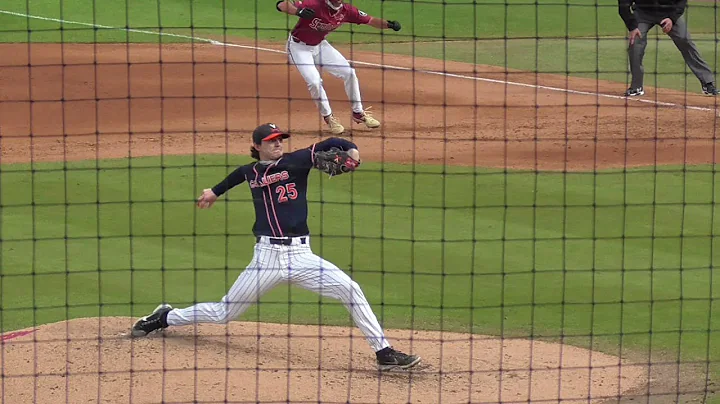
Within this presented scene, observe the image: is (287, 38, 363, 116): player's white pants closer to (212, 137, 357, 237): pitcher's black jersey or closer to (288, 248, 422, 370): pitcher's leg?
(212, 137, 357, 237): pitcher's black jersey

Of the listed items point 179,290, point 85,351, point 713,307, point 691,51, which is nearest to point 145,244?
point 179,290

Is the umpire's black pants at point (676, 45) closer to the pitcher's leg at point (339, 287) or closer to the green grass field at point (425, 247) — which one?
the green grass field at point (425, 247)

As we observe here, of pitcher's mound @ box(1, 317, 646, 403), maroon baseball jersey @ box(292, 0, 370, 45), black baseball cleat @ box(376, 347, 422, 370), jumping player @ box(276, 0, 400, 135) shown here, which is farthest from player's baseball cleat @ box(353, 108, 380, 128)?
black baseball cleat @ box(376, 347, 422, 370)

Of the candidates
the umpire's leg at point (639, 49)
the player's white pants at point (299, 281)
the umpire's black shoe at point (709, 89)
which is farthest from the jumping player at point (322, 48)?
the player's white pants at point (299, 281)

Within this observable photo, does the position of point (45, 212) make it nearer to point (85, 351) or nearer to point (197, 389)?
point (85, 351)

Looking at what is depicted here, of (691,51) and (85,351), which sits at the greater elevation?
(691,51)

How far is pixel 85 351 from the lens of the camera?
8102 mm

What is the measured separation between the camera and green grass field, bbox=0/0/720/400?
30.3ft

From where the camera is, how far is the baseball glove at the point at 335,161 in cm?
793

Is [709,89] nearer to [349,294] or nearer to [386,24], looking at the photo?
[386,24]

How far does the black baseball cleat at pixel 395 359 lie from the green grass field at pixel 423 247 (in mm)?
1112

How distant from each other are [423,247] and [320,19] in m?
4.61

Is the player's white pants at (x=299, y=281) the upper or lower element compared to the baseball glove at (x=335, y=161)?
lower

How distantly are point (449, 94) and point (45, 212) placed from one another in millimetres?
6700
